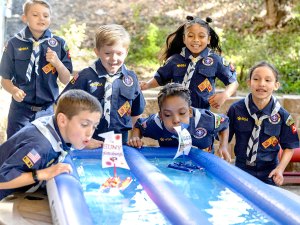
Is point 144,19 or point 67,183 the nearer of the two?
point 67,183

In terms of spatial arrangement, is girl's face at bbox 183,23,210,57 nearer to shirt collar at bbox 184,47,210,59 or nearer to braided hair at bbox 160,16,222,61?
shirt collar at bbox 184,47,210,59

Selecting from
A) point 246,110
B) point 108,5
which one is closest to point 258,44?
point 108,5

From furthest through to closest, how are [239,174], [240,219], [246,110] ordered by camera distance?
[246,110] → [239,174] → [240,219]

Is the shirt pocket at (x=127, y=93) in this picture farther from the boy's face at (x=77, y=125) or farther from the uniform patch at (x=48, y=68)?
the boy's face at (x=77, y=125)

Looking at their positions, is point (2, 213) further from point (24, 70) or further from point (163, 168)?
point (24, 70)

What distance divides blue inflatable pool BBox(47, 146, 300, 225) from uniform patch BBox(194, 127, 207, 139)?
319mm

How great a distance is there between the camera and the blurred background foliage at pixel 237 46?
24.8 ft

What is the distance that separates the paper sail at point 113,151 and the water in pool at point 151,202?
0.37ft

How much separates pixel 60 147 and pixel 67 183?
203 mm

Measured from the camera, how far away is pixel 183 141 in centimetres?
399

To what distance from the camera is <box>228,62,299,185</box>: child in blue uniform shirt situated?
4.21 m

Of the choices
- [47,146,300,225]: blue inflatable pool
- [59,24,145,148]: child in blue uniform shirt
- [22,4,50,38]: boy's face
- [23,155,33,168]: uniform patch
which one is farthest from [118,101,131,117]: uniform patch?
[23,155,33,168]: uniform patch

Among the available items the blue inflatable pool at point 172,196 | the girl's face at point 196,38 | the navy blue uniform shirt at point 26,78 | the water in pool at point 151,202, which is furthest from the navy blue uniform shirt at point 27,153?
the girl's face at point 196,38

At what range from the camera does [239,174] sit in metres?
3.55
